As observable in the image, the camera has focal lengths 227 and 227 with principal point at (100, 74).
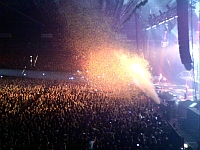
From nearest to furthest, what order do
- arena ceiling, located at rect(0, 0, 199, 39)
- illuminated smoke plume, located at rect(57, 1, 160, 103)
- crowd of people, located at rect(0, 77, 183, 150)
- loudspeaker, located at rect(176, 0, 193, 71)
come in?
crowd of people, located at rect(0, 77, 183, 150) → loudspeaker, located at rect(176, 0, 193, 71) → arena ceiling, located at rect(0, 0, 199, 39) → illuminated smoke plume, located at rect(57, 1, 160, 103)

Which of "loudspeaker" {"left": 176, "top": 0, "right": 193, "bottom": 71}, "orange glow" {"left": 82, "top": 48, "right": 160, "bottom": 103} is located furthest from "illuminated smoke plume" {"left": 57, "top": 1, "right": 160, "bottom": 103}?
"loudspeaker" {"left": 176, "top": 0, "right": 193, "bottom": 71}

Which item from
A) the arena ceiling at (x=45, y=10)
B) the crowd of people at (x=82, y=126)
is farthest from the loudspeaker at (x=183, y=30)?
the arena ceiling at (x=45, y=10)

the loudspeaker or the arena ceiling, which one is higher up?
the arena ceiling

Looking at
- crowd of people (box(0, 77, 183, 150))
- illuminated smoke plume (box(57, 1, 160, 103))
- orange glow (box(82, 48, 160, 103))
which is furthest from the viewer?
orange glow (box(82, 48, 160, 103))

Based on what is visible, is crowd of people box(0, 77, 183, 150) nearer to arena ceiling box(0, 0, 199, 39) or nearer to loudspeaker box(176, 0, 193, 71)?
loudspeaker box(176, 0, 193, 71)

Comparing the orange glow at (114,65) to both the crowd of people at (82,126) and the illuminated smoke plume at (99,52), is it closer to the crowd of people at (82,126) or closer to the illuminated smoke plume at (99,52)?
the illuminated smoke plume at (99,52)

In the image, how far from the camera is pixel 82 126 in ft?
19.9

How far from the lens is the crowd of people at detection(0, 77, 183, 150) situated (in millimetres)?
5121

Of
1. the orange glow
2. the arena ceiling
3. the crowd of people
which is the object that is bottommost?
the crowd of people

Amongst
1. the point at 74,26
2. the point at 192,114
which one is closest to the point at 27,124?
the point at 192,114

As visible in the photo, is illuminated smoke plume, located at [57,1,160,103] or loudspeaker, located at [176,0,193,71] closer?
loudspeaker, located at [176,0,193,71]

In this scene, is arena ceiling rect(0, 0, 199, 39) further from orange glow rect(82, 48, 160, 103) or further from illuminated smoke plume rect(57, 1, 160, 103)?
orange glow rect(82, 48, 160, 103)

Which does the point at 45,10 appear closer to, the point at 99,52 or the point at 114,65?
the point at 99,52

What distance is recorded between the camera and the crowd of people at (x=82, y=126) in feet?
16.8
